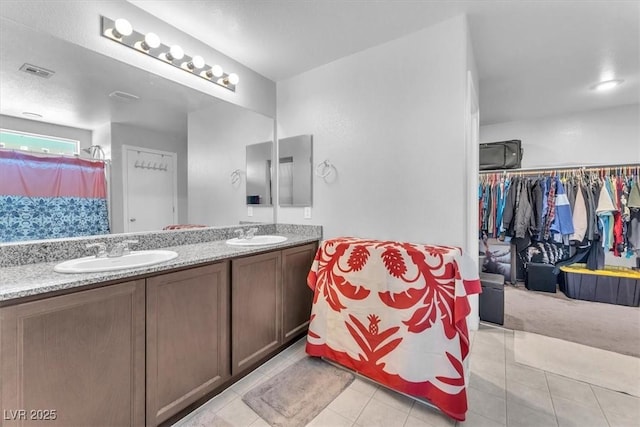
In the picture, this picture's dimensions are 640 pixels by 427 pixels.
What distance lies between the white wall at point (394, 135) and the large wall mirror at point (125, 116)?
74 cm

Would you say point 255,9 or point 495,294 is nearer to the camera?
point 255,9

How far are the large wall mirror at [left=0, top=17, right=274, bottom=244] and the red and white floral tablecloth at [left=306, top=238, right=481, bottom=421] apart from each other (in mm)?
1211

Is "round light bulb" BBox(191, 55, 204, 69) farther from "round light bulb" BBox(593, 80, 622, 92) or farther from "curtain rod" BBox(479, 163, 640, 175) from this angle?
"round light bulb" BBox(593, 80, 622, 92)

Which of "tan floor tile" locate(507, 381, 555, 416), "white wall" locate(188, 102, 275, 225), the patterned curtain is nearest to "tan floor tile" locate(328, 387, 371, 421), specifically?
"tan floor tile" locate(507, 381, 555, 416)

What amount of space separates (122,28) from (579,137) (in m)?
5.21

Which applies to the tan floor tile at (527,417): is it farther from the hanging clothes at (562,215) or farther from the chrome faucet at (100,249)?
the hanging clothes at (562,215)

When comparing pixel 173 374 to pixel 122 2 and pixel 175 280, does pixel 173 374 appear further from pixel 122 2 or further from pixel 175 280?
pixel 122 2

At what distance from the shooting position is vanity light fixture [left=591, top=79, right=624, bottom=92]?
111 inches

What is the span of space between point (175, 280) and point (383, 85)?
2.06 meters

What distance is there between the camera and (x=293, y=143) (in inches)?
106

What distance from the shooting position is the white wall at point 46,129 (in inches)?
53.5

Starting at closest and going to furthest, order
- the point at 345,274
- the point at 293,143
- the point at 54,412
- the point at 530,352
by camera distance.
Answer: the point at 54,412
the point at 345,274
the point at 530,352
the point at 293,143

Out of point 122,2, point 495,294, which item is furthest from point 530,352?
point 122,2

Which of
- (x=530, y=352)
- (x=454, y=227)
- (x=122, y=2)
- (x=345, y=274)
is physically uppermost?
(x=122, y=2)
